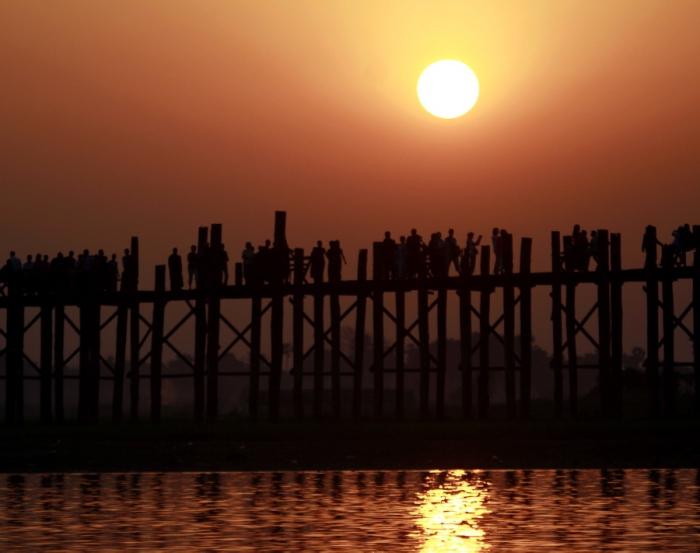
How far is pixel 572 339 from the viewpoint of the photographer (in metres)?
33.7

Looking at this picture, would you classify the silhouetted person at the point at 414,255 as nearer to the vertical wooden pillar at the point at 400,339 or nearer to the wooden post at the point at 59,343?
the vertical wooden pillar at the point at 400,339

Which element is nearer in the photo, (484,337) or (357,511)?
(357,511)

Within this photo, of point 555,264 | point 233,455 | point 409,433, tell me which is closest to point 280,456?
point 233,455

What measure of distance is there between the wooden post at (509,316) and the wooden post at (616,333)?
6.16 feet

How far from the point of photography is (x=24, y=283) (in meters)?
38.1

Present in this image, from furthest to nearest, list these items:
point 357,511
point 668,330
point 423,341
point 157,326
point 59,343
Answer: point 59,343 < point 157,326 < point 423,341 < point 668,330 < point 357,511

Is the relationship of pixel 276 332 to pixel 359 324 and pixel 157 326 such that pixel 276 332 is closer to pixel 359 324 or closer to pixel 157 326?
pixel 359 324

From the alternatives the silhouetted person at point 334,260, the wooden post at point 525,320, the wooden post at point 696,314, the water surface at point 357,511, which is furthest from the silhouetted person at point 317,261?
the water surface at point 357,511

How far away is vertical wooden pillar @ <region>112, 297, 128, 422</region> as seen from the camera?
36697 mm

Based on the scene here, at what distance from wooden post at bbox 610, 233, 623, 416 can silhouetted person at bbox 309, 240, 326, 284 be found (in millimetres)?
6024

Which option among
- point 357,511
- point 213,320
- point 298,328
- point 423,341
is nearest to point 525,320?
point 423,341

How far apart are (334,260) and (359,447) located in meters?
7.93

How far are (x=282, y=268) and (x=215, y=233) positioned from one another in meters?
1.93

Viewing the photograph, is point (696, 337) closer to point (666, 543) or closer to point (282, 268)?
point (282, 268)
